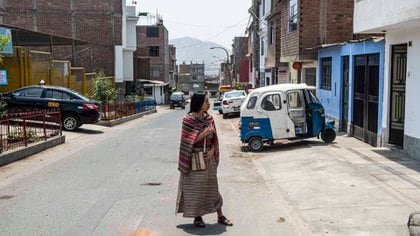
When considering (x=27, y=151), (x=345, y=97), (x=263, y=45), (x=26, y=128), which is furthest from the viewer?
(x=263, y=45)

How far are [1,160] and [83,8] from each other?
1622 inches

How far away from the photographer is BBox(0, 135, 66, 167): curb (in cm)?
1283

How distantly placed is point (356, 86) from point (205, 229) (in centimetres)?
1136

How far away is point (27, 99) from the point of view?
21219mm

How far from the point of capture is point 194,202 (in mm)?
6996

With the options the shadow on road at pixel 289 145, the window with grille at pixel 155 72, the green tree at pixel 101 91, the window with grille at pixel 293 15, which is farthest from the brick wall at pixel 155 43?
the shadow on road at pixel 289 145

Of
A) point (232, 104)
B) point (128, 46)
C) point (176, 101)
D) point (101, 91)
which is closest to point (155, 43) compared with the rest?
point (176, 101)

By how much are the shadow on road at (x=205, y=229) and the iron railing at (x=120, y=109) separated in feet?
68.6

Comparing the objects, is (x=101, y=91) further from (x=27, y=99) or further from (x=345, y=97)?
(x=345, y=97)

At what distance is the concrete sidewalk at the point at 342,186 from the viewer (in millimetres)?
7277

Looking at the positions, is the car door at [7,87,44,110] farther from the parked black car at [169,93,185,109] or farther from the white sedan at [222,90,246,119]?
the parked black car at [169,93,185,109]

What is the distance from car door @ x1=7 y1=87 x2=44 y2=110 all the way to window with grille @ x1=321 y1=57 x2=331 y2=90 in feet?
36.1

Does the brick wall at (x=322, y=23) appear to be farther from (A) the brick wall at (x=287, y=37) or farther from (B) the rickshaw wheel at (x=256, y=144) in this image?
(B) the rickshaw wheel at (x=256, y=144)

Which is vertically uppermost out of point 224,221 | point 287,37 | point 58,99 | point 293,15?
point 293,15
